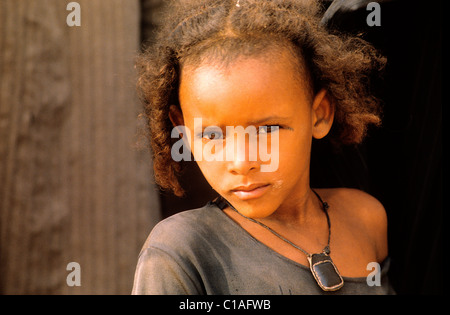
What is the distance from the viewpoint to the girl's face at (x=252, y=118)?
73 cm

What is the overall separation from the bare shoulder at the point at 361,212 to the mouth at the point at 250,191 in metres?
0.29

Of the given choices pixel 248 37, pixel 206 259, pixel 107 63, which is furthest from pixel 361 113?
pixel 107 63

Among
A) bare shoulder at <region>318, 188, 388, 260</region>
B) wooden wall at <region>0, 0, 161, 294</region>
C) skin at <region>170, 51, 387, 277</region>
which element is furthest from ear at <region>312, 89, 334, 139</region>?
wooden wall at <region>0, 0, 161, 294</region>

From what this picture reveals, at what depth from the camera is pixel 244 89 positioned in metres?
0.72

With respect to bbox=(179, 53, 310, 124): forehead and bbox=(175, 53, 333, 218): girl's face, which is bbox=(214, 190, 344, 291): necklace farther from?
bbox=(179, 53, 310, 124): forehead

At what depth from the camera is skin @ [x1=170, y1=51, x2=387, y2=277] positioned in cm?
73

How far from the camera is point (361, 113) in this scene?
3.16 ft

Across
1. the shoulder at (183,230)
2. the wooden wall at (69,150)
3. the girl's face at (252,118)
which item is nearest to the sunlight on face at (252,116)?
the girl's face at (252,118)

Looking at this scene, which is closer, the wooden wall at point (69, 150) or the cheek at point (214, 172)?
the cheek at point (214, 172)

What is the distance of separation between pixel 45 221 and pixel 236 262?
537 millimetres

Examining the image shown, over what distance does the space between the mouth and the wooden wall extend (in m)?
0.44

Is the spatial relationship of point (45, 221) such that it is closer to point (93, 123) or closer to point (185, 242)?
point (93, 123)

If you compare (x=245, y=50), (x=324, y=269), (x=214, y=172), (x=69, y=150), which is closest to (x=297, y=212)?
(x=324, y=269)

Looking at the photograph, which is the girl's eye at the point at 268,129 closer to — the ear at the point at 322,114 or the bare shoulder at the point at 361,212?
the ear at the point at 322,114
